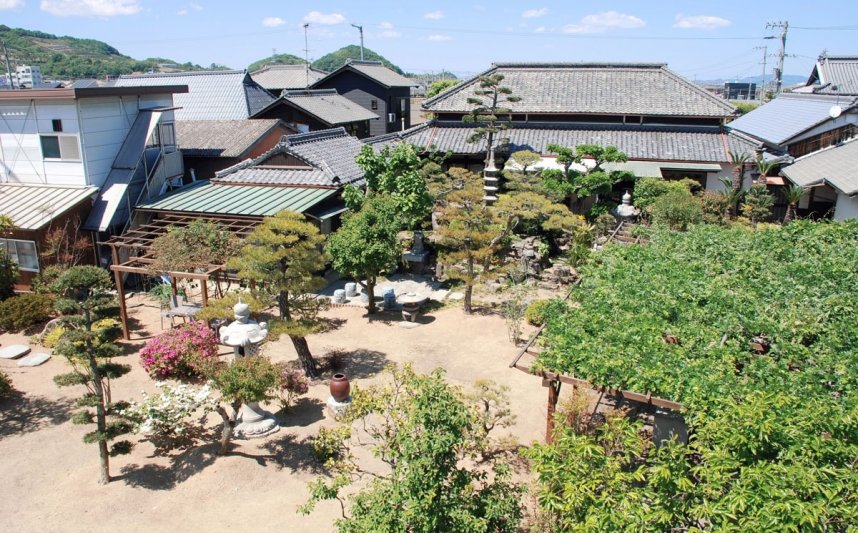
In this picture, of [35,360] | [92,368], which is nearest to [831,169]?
[92,368]

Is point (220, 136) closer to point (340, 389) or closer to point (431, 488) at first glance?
point (340, 389)

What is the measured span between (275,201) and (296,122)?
56.6ft

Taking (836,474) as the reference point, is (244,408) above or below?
below

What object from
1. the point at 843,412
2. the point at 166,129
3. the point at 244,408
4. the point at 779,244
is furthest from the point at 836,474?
the point at 166,129

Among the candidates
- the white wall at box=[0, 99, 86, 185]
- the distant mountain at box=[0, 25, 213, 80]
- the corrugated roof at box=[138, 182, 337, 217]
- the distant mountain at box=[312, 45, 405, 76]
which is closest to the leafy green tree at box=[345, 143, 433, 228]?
the corrugated roof at box=[138, 182, 337, 217]

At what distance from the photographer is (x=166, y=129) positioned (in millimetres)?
24688

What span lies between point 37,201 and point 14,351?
659cm

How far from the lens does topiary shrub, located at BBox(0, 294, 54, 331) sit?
60.1 feet

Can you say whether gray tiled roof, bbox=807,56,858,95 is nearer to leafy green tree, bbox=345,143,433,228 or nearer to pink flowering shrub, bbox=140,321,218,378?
leafy green tree, bbox=345,143,433,228

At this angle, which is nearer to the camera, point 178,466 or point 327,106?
point 178,466

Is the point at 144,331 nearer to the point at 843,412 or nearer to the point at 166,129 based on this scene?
the point at 166,129

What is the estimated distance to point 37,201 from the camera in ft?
68.9

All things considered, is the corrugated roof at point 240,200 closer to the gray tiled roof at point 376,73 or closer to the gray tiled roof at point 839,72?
the gray tiled roof at point 376,73

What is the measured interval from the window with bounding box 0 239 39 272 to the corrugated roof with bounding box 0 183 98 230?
906 mm
